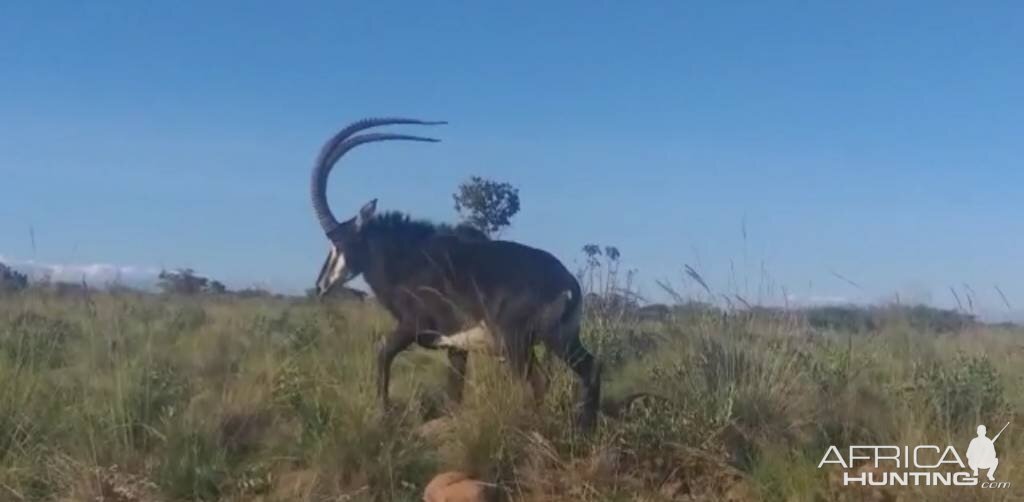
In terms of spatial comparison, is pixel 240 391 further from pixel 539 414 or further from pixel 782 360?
pixel 782 360

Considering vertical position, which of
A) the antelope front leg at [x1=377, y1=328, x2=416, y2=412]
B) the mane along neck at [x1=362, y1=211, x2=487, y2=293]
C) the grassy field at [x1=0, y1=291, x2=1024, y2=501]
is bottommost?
the grassy field at [x1=0, y1=291, x2=1024, y2=501]

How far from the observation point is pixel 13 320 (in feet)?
37.6

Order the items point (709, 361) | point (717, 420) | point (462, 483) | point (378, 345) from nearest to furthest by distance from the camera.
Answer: point (462, 483) < point (717, 420) < point (709, 361) < point (378, 345)

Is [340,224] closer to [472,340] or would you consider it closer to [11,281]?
[472,340]

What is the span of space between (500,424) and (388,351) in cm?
166

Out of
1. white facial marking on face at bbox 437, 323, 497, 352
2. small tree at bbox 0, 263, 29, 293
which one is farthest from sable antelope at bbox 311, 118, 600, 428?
small tree at bbox 0, 263, 29, 293

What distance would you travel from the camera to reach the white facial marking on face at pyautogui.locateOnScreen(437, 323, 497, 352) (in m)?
8.02

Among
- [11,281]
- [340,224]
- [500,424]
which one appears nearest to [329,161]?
[340,224]

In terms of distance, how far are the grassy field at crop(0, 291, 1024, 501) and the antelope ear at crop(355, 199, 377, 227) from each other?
3.37ft

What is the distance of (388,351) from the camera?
26.6ft

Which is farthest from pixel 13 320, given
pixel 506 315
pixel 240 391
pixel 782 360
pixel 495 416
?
pixel 782 360

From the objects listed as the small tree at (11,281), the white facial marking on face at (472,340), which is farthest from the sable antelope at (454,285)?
the small tree at (11,281)

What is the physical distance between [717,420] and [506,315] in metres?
1.86

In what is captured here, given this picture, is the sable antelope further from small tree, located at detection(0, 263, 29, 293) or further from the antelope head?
small tree, located at detection(0, 263, 29, 293)
